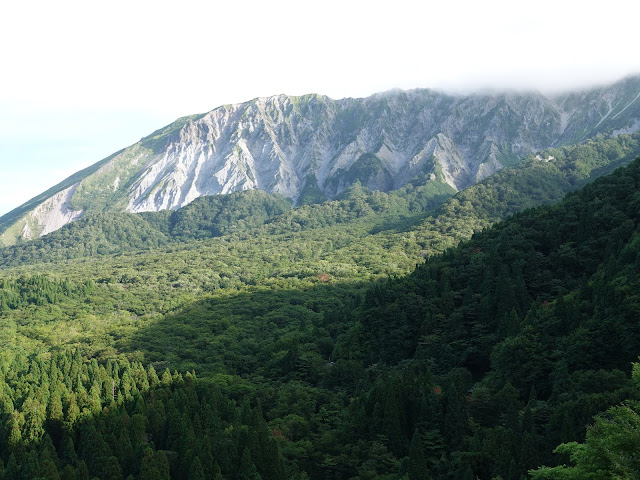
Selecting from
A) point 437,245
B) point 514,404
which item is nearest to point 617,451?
point 514,404

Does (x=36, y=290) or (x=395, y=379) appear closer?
(x=395, y=379)

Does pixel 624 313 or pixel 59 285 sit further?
pixel 59 285

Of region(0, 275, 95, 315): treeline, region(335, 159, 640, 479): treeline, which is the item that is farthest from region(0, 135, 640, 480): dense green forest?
region(0, 275, 95, 315): treeline

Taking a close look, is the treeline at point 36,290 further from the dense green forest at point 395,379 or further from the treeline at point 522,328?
the treeline at point 522,328

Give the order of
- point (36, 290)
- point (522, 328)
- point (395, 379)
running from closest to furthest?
point (395, 379), point (522, 328), point (36, 290)

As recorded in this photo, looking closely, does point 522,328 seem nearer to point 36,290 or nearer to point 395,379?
point 395,379

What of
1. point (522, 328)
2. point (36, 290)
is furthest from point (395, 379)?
point (36, 290)

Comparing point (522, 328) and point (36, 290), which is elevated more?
point (36, 290)

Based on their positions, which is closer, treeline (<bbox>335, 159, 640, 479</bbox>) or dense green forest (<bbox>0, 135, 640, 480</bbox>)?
treeline (<bbox>335, 159, 640, 479</bbox>)

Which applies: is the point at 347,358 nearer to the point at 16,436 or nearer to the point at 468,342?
the point at 468,342

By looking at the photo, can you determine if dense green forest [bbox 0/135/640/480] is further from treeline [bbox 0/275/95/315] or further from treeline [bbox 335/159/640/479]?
treeline [bbox 0/275/95/315]

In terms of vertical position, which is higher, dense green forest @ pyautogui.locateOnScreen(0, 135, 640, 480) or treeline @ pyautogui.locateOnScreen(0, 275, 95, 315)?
treeline @ pyautogui.locateOnScreen(0, 275, 95, 315)
